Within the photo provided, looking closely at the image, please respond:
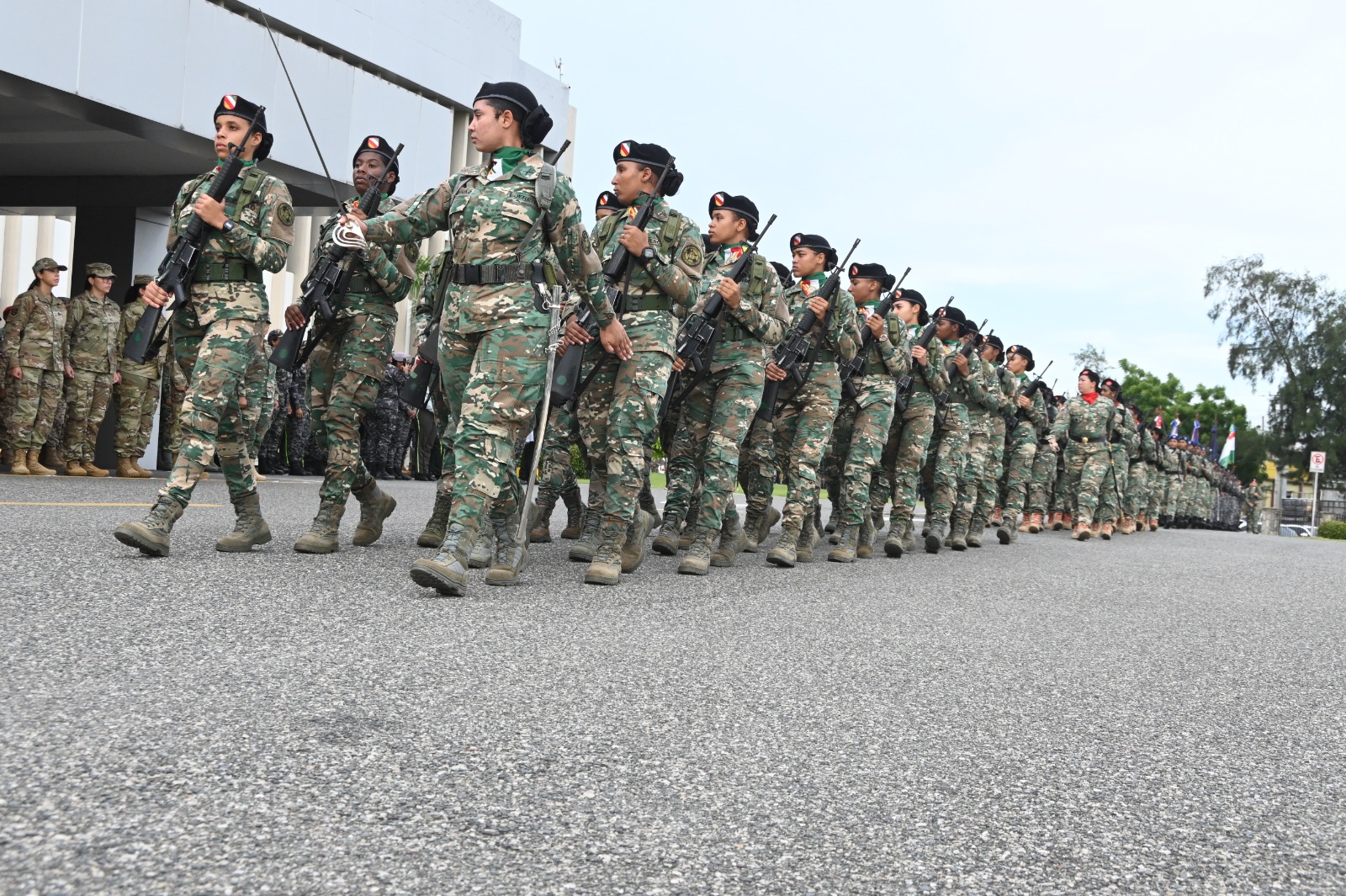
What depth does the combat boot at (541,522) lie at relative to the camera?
8.95 meters

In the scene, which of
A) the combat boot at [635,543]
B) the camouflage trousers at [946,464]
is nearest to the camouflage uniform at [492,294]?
the combat boot at [635,543]

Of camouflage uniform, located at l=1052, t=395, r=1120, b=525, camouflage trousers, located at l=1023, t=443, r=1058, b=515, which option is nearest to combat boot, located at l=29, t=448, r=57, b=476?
camouflage trousers, located at l=1023, t=443, r=1058, b=515

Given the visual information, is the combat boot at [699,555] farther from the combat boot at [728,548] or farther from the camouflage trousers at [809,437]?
the camouflage trousers at [809,437]

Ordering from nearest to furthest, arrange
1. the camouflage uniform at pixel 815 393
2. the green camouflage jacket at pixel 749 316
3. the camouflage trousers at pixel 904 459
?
the green camouflage jacket at pixel 749 316
the camouflage uniform at pixel 815 393
the camouflage trousers at pixel 904 459

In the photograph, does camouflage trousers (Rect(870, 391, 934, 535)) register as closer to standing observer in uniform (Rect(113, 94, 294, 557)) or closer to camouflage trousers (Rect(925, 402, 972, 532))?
camouflage trousers (Rect(925, 402, 972, 532))

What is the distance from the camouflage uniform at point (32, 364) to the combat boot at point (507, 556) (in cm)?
871

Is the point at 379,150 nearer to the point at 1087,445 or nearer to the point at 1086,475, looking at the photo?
the point at 1086,475

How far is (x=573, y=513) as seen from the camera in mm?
10117

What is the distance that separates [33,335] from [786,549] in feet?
30.3

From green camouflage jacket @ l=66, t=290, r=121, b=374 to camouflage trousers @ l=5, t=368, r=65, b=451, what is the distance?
20.6 inches

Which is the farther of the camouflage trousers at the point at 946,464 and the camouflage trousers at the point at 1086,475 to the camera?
the camouflage trousers at the point at 1086,475

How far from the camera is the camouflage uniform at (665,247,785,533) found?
806cm

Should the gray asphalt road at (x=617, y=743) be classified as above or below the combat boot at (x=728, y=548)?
below

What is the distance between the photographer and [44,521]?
26.1ft
